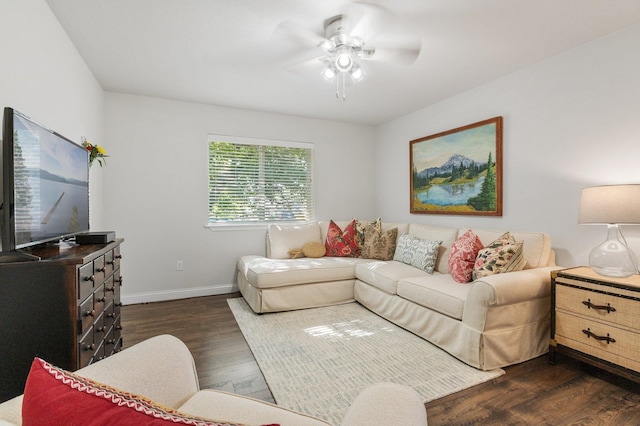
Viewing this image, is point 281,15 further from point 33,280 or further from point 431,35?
point 33,280

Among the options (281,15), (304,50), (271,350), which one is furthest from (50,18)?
(271,350)

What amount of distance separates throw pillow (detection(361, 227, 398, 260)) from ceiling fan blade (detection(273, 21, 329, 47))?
7.91 feet

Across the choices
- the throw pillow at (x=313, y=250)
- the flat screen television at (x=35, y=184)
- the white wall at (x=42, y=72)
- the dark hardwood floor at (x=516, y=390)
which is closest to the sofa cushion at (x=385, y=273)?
the throw pillow at (x=313, y=250)

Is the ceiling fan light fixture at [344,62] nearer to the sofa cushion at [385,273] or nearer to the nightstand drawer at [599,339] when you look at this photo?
the sofa cushion at [385,273]

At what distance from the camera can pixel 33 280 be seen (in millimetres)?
1299

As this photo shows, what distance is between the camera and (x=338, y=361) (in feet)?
7.57

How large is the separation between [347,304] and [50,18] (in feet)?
11.8

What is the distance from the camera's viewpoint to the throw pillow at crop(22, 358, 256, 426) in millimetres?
443

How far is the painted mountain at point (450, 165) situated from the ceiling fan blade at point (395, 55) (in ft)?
4.52

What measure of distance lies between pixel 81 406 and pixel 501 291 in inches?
92.7

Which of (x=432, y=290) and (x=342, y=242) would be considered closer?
(x=432, y=290)

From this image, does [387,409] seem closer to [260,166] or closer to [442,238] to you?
[442,238]

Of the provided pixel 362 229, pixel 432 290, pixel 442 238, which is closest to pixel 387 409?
pixel 432 290

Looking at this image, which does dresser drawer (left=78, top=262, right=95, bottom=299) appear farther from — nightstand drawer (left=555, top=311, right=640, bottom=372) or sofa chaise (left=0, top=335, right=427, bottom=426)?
nightstand drawer (left=555, top=311, right=640, bottom=372)
